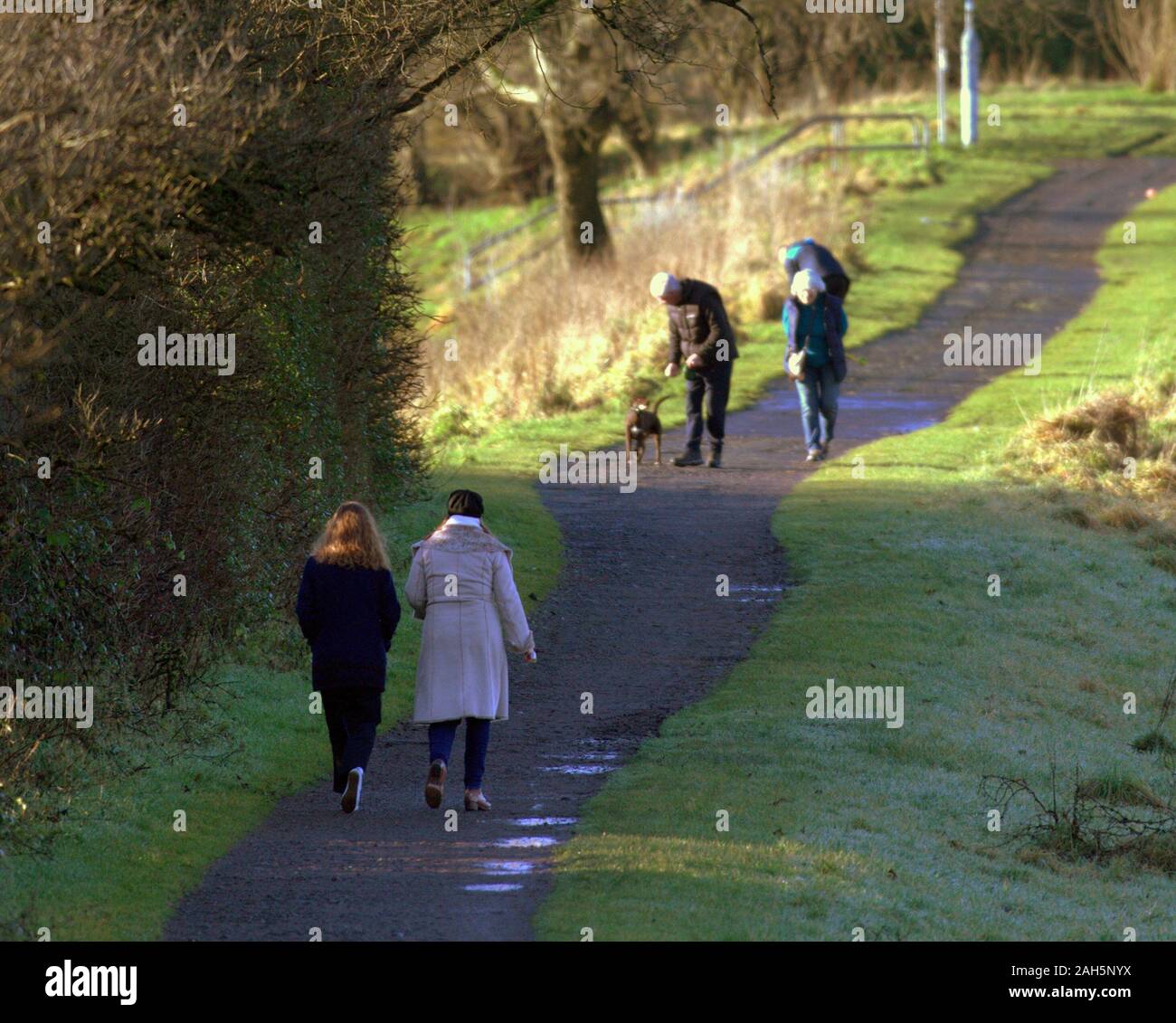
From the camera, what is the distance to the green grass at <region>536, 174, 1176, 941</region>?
8.93 m

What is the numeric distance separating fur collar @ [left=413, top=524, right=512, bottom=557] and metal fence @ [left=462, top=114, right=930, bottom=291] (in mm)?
26951

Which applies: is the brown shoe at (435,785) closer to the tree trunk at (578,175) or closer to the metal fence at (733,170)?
the tree trunk at (578,175)

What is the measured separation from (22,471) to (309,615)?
172 centimetres

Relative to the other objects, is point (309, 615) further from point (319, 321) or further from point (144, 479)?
point (319, 321)

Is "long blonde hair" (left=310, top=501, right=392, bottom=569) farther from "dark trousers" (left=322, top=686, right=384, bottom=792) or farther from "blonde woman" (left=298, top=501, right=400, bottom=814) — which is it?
"dark trousers" (left=322, top=686, right=384, bottom=792)

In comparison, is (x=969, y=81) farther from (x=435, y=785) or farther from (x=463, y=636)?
(x=435, y=785)

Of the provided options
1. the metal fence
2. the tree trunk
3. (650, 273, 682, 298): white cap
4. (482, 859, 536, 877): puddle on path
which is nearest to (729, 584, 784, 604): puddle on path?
(650, 273, 682, 298): white cap

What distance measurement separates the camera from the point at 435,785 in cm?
1020

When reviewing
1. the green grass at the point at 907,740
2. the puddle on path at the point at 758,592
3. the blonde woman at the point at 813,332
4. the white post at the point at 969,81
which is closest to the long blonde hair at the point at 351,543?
the green grass at the point at 907,740

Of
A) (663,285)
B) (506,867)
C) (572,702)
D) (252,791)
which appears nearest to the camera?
(506,867)

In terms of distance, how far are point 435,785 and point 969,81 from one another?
125ft

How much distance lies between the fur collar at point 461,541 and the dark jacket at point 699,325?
8472mm

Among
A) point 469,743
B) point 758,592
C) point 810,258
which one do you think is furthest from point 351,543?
point 810,258

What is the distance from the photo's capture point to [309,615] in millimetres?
10391
